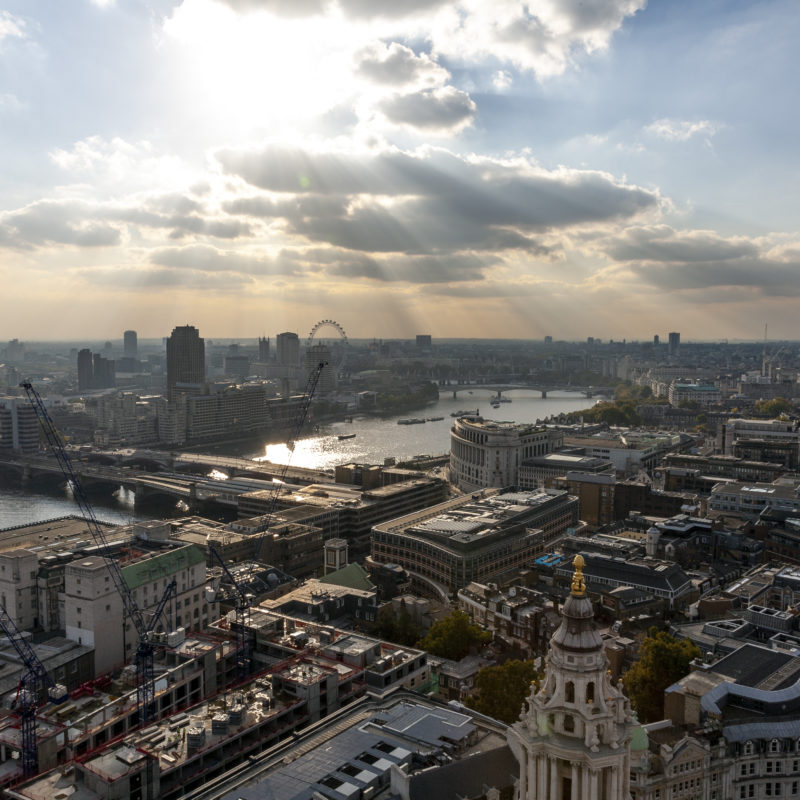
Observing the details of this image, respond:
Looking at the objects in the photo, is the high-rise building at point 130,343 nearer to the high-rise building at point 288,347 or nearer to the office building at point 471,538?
the high-rise building at point 288,347

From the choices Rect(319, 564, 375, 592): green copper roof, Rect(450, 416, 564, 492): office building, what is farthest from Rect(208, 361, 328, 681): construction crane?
Rect(450, 416, 564, 492): office building

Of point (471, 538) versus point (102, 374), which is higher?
point (102, 374)

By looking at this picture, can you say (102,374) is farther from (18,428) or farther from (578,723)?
(578,723)

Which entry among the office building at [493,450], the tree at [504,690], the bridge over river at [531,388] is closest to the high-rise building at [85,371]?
the bridge over river at [531,388]

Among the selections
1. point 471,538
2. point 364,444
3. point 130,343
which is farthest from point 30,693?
point 130,343

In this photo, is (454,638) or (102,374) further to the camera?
(102,374)

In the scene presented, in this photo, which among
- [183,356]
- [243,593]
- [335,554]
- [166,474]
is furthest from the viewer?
[183,356]

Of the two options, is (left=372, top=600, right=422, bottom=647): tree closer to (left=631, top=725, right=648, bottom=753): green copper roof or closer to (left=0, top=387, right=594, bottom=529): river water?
(left=631, top=725, right=648, bottom=753): green copper roof
